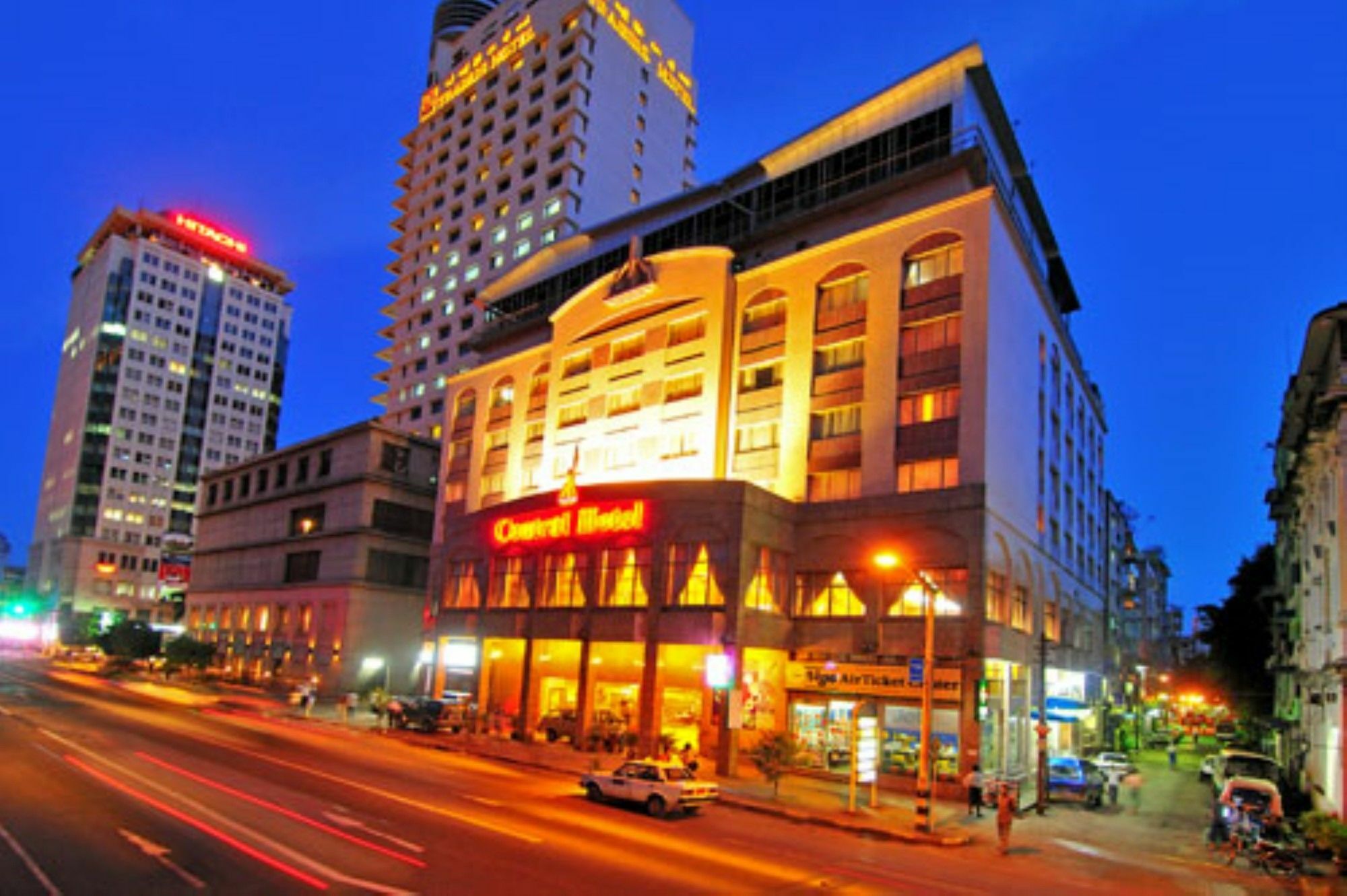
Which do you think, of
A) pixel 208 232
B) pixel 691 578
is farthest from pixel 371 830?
pixel 208 232

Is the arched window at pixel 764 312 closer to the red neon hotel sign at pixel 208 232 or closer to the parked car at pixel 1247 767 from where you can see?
the parked car at pixel 1247 767

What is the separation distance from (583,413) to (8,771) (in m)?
37.5

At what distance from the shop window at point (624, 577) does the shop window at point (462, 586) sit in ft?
38.7

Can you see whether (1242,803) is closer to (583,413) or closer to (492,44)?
(583,413)

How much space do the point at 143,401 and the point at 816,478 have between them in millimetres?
148791

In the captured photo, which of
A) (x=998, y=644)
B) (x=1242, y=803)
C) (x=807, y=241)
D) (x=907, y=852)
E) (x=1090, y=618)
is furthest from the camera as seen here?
(x=1090, y=618)

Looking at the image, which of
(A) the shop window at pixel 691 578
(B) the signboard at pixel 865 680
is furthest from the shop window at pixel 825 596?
(A) the shop window at pixel 691 578

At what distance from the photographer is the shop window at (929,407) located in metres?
42.9

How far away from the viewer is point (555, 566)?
1997 inches

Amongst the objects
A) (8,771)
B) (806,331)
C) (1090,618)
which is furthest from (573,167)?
(8,771)

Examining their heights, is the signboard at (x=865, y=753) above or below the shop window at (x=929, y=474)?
below

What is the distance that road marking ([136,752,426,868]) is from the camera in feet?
59.8

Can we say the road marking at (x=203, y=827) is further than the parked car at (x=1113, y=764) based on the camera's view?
No

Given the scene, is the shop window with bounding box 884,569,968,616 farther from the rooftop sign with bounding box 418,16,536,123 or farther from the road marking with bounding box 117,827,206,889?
the rooftop sign with bounding box 418,16,536,123
